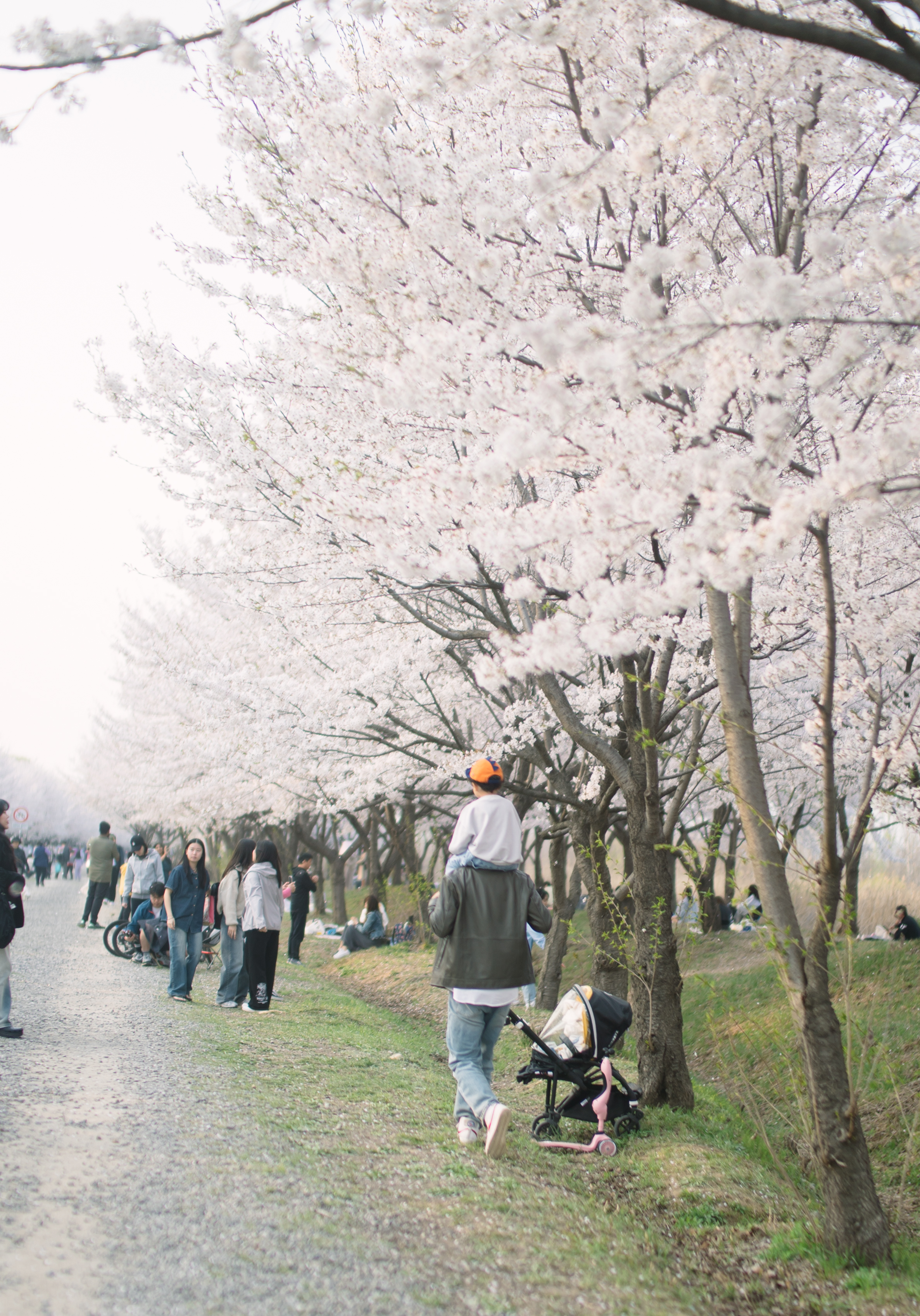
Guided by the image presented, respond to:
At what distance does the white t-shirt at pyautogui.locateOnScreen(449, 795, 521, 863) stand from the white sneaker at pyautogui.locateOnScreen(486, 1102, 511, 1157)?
120cm

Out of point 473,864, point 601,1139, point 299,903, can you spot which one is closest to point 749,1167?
point 601,1139

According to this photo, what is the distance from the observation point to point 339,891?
26.9 metres

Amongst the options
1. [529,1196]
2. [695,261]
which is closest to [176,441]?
[695,261]

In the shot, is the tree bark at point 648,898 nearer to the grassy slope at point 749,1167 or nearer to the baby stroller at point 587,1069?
the grassy slope at point 749,1167

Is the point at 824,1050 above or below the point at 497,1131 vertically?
above

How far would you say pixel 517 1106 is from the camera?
245 inches

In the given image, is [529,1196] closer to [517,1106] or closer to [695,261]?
[517,1106]

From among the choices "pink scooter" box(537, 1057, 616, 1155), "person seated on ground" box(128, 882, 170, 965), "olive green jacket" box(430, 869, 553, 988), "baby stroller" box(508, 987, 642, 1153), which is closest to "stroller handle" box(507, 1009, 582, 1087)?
"baby stroller" box(508, 987, 642, 1153)

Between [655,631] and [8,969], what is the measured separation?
17.1ft

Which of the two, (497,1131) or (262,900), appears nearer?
(497,1131)

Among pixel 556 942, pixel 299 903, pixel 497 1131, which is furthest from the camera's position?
pixel 299 903

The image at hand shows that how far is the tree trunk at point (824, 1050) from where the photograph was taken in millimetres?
3582

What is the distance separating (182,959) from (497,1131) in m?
5.78

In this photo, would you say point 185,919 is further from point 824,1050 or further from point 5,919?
point 824,1050
